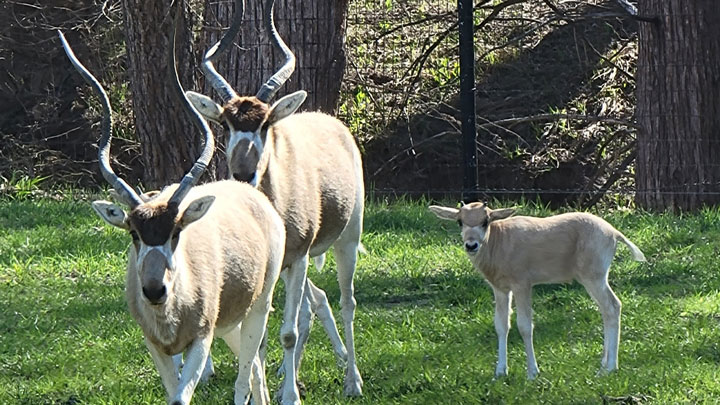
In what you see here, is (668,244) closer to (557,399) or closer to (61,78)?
(557,399)

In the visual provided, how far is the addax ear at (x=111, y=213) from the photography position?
217 inches

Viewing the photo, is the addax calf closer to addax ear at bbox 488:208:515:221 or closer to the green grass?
addax ear at bbox 488:208:515:221

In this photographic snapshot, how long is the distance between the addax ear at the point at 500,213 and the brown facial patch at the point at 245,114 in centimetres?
154

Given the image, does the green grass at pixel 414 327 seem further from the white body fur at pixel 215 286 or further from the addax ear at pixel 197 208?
the addax ear at pixel 197 208

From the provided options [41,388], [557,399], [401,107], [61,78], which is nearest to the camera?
[557,399]

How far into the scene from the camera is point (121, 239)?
1044cm

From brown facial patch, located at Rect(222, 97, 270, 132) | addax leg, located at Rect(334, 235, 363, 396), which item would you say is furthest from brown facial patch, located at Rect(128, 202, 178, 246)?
addax leg, located at Rect(334, 235, 363, 396)

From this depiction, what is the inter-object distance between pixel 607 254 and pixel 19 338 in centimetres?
365

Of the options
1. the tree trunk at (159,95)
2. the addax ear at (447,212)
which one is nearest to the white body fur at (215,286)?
the addax ear at (447,212)

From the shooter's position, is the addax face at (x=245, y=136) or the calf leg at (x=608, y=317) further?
the calf leg at (x=608, y=317)

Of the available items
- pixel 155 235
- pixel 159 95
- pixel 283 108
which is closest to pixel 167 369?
pixel 155 235

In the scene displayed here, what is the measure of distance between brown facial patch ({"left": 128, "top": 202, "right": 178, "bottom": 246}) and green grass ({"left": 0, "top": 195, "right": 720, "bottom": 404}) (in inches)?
67.9

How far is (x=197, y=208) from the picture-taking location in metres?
5.52

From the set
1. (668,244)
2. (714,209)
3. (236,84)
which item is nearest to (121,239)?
(236,84)
